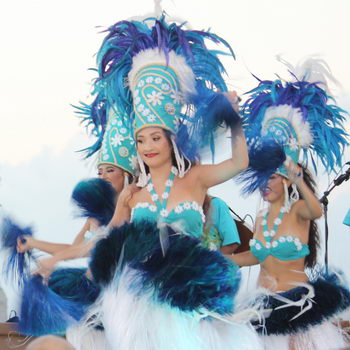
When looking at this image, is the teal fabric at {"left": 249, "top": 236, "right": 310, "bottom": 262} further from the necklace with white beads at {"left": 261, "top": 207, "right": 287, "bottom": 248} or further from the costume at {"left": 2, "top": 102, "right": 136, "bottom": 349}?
the costume at {"left": 2, "top": 102, "right": 136, "bottom": 349}

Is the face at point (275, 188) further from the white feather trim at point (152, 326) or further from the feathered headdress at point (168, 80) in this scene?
the white feather trim at point (152, 326)

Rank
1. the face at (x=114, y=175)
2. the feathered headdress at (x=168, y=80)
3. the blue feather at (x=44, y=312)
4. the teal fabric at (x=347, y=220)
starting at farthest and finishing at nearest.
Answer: the teal fabric at (x=347, y=220)
the face at (x=114, y=175)
the feathered headdress at (x=168, y=80)
the blue feather at (x=44, y=312)

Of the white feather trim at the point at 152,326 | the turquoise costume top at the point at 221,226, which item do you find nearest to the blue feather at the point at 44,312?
the white feather trim at the point at 152,326

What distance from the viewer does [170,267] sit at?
3980 millimetres

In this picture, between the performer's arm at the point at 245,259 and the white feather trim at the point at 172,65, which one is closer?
the white feather trim at the point at 172,65

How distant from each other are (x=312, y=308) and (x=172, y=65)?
1.69m

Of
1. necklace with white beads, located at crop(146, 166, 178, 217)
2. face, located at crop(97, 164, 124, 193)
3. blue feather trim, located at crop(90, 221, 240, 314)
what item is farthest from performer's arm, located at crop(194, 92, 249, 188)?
face, located at crop(97, 164, 124, 193)

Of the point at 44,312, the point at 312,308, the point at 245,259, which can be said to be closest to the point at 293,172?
the point at 245,259

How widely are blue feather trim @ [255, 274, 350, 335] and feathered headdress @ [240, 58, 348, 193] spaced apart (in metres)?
0.84

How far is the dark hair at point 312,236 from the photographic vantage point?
565 cm

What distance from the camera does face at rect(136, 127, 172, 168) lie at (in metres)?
4.67

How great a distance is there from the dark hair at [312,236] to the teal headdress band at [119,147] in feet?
3.68

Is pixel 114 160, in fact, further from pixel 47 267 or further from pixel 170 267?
pixel 170 267

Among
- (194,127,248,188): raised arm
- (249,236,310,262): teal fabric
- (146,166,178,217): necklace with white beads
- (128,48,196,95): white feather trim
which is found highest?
(128,48,196,95): white feather trim
